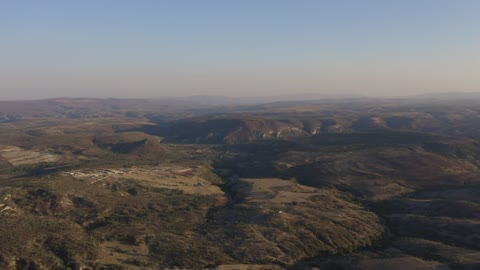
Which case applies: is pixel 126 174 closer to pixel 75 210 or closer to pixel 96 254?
pixel 75 210

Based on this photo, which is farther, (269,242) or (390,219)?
(390,219)

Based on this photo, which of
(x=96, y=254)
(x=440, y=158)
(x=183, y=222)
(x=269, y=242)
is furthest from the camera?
(x=440, y=158)

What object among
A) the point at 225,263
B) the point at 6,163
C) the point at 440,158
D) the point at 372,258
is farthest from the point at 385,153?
the point at 6,163

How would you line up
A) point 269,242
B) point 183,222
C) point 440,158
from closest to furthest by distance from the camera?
point 269,242
point 183,222
point 440,158

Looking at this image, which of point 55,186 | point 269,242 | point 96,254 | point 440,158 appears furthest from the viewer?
point 440,158

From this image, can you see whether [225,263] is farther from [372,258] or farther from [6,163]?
[6,163]

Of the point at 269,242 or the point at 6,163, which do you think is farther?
the point at 6,163

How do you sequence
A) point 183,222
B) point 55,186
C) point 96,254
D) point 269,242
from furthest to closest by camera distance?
point 55,186
point 183,222
point 269,242
point 96,254

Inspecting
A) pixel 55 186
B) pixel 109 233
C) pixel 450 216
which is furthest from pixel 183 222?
pixel 450 216
